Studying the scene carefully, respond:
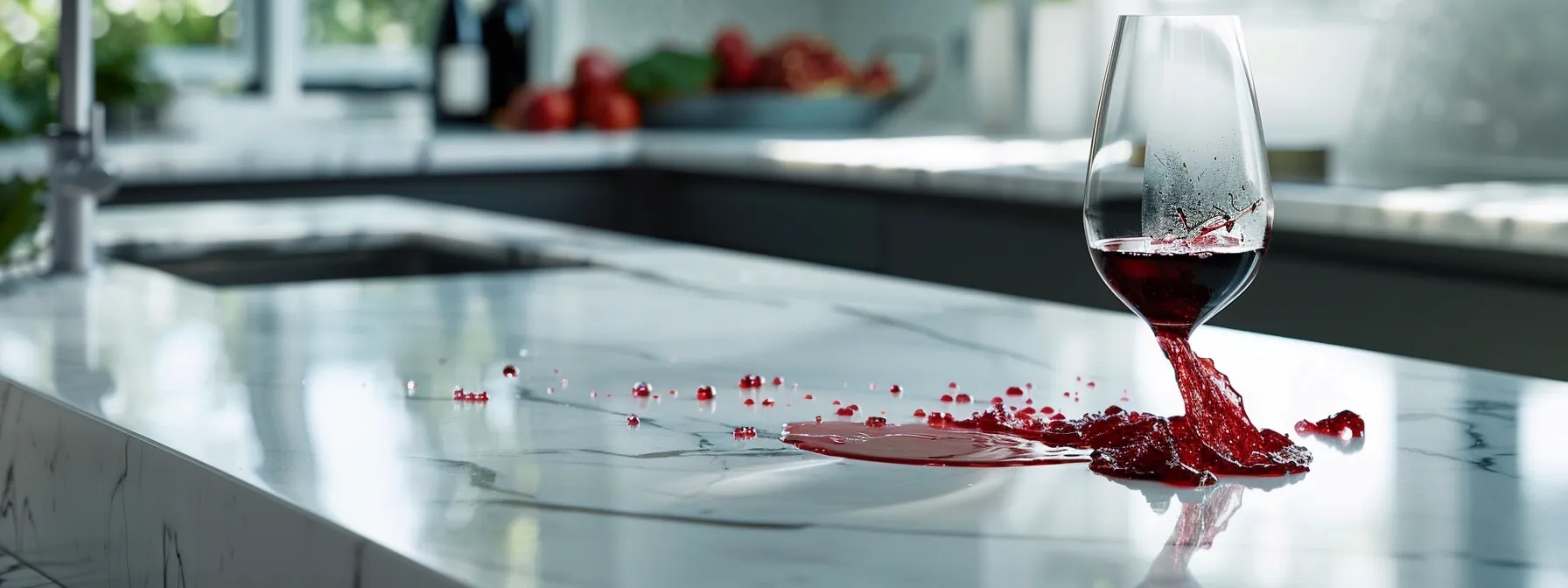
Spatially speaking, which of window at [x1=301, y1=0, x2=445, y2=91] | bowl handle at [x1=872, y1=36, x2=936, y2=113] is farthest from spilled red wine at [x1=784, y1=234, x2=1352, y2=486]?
window at [x1=301, y1=0, x2=445, y2=91]

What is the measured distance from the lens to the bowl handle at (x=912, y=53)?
3164 millimetres

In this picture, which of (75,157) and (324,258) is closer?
(75,157)

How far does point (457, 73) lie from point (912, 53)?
0.96 metres

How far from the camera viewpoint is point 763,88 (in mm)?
3227

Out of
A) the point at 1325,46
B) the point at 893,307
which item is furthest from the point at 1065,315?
the point at 1325,46

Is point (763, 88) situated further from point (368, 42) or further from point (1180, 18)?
point (1180, 18)

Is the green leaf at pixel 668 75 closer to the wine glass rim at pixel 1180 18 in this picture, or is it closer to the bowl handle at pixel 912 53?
the bowl handle at pixel 912 53

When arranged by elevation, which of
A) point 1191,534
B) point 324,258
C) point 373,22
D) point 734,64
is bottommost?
point 1191,534

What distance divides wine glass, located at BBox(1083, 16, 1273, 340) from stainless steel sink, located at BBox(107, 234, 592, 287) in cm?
95

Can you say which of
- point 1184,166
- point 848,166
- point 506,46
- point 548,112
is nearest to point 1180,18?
point 1184,166

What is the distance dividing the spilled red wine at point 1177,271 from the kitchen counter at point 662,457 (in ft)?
0.24

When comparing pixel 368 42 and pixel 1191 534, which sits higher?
pixel 368 42

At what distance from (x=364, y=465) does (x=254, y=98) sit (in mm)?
2832

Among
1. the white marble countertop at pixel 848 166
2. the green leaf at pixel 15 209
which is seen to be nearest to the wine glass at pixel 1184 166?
the green leaf at pixel 15 209
